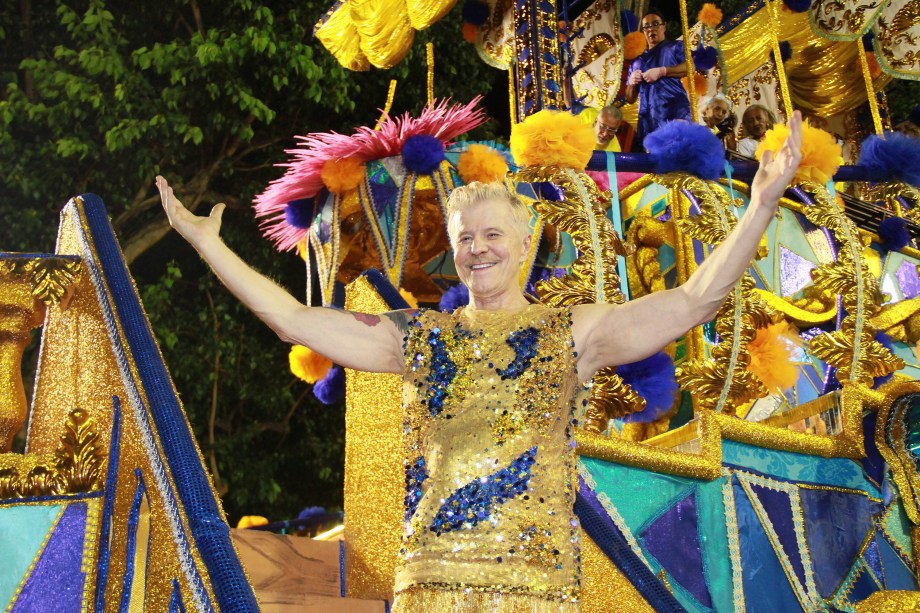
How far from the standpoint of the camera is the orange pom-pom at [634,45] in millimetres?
9000

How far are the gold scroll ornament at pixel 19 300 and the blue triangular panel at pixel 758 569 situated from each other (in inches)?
103

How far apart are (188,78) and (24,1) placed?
1.85m

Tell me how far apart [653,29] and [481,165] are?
317cm

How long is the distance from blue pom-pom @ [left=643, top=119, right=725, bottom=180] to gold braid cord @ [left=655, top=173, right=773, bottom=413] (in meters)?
0.26

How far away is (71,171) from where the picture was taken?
10.5 metres

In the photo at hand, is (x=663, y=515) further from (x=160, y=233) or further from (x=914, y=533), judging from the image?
(x=160, y=233)

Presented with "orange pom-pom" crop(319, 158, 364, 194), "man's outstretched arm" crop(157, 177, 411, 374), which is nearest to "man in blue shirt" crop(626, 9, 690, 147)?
"orange pom-pom" crop(319, 158, 364, 194)

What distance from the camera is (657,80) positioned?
27.3ft

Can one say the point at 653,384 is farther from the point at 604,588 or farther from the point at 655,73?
the point at 655,73

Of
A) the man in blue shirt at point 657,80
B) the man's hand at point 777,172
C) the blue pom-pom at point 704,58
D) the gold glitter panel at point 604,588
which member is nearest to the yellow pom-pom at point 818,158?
the gold glitter panel at point 604,588

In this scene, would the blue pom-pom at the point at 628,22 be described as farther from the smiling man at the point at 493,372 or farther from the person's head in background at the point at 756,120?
the smiling man at the point at 493,372

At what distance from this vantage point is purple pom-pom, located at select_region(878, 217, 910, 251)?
6.79 m

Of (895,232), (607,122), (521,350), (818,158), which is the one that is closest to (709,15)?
(607,122)

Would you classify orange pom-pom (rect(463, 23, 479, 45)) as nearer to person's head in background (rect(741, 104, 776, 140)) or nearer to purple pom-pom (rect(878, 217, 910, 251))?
person's head in background (rect(741, 104, 776, 140))
